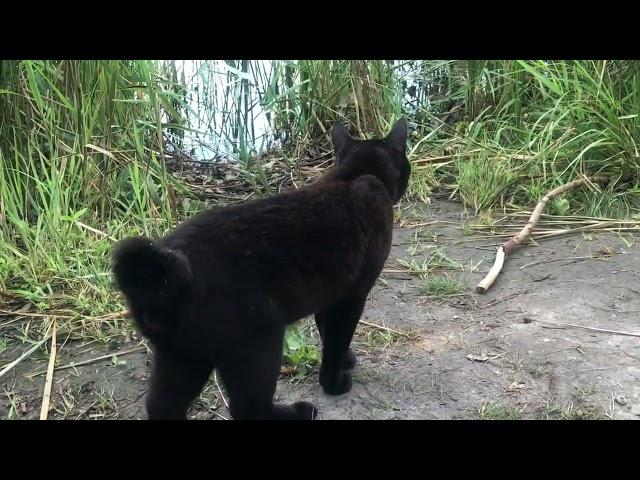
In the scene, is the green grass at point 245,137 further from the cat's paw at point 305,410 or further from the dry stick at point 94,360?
the cat's paw at point 305,410

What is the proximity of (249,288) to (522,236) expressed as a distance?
2308 mm

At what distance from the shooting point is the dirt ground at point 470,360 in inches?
118

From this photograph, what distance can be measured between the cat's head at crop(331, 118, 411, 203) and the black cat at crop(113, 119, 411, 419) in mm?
346

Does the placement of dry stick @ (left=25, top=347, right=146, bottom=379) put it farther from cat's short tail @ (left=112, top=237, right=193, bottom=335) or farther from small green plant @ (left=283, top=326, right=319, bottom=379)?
cat's short tail @ (left=112, top=237, right=193, bottom=335)

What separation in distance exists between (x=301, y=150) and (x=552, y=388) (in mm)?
3167

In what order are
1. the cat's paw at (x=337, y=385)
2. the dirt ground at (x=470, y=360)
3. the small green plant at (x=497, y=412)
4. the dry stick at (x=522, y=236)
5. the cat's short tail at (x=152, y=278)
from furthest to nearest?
the dry stick at (x=522, y=236) → the cat's paw at (x=337, y=385) → the dirt ground at (x=470, y=360) → the small green plant at (x=497, y=412) → the cat's short tail at (x=152, y=278)

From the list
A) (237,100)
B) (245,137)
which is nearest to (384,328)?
(245,137)

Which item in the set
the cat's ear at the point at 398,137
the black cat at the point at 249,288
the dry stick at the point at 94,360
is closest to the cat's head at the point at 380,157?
the cat's ear at the point at 398,137

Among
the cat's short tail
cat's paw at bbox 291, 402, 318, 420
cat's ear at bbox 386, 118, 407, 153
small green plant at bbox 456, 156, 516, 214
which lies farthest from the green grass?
the cat's short tail

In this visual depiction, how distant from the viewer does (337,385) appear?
122 inches

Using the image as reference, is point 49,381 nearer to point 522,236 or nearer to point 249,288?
point 249,288

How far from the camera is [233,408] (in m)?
2.58

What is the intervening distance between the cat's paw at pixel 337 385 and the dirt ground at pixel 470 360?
0.03 metres

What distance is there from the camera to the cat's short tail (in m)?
2.33
